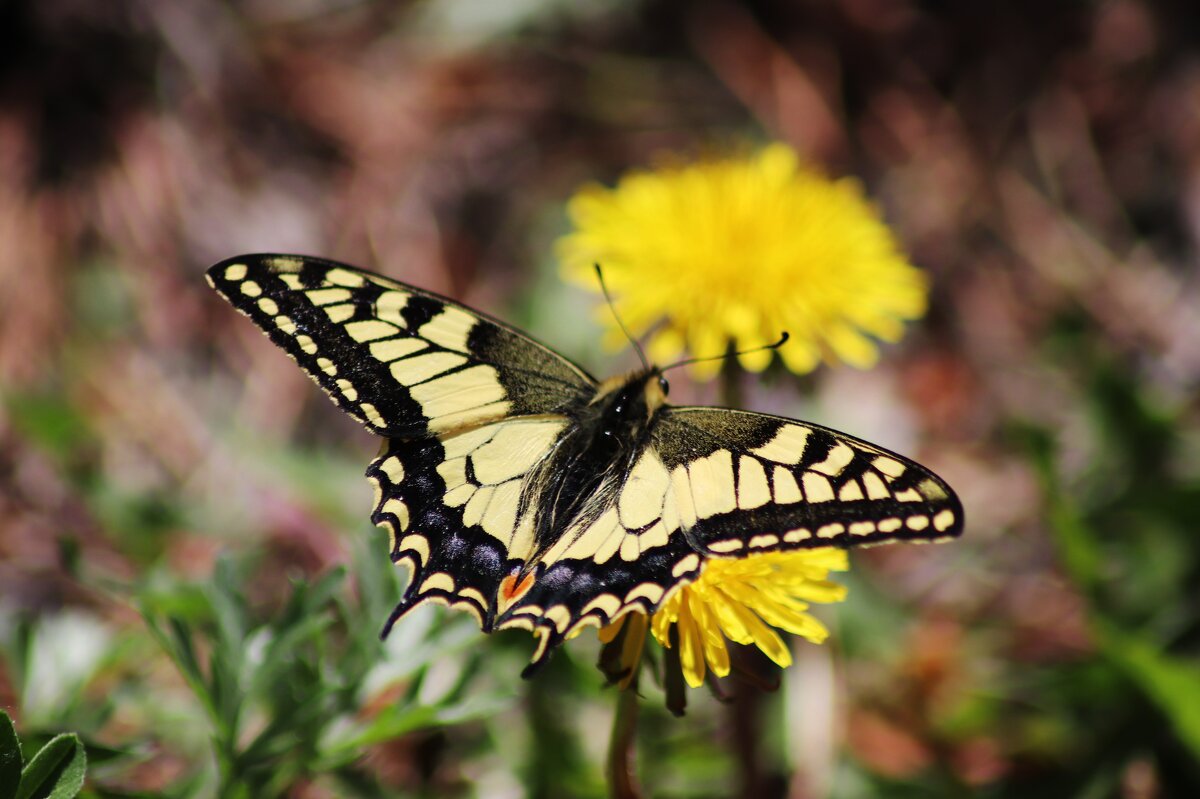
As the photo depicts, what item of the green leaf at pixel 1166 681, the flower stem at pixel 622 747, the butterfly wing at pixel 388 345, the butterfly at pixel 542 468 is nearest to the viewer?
the butterfly at pixel 542 468

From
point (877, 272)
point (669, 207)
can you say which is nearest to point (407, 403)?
point (669, 207)

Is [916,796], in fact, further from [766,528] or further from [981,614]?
[766,528]

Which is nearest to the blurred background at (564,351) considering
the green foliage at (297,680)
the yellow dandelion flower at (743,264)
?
the green foliage at (297,680)

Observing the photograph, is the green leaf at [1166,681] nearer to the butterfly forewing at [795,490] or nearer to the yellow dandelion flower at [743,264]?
the yellow dandelion flower at [743,264]

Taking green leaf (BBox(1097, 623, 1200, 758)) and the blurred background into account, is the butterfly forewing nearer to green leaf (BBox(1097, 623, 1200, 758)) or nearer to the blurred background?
the blurred background

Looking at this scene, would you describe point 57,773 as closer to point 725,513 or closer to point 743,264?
point 725,513
